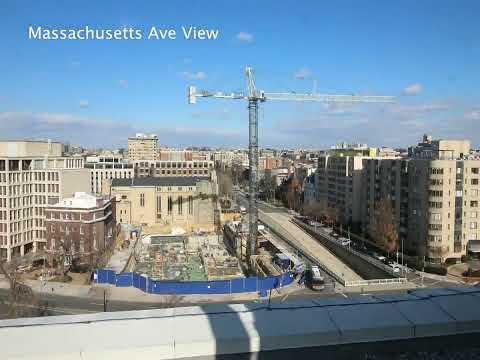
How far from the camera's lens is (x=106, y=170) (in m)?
42.7

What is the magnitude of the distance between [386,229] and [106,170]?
30267 mm

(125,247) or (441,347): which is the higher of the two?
(441,347)

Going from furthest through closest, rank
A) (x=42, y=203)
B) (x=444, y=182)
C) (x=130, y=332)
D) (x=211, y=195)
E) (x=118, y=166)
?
(x=118, y=166)
(x=211, y=195)
(x=42, y=203)
(x=444, y=182)
(x=130, y=332)

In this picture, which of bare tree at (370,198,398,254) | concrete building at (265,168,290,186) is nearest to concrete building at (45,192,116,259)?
bare tree at (370,198,398,254)

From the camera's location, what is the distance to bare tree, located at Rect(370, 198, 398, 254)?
19688 mm

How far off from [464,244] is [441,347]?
61.2ft

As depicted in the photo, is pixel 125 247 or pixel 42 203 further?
pixel 125 247

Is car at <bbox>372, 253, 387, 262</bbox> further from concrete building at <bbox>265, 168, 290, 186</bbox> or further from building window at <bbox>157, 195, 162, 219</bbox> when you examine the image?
concrete building at <bbox>265, 168, 290, 186</bbox>

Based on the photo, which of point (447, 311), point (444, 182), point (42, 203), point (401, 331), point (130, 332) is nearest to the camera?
point (130, 332)

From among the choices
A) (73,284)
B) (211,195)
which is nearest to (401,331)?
(73,284)

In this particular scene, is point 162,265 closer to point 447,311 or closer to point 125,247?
point 125,247

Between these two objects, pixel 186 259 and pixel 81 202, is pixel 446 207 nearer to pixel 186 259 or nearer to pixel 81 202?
pixel 186 259

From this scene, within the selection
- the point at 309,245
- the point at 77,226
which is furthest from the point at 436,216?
the point at 77,226

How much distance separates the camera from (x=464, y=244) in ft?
62.0
